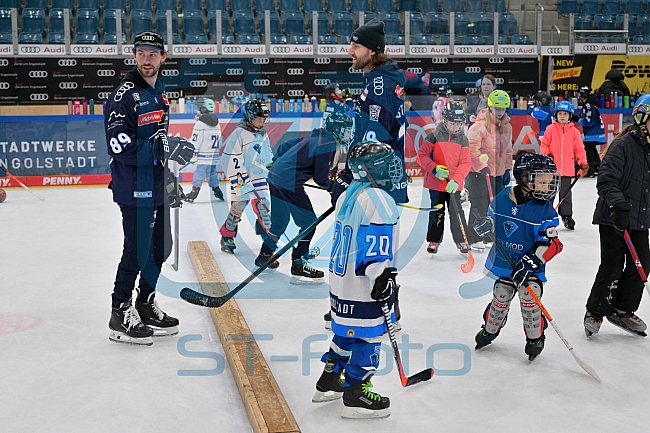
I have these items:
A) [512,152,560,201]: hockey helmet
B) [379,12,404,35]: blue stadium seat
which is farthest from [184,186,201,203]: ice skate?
[379,12,404,35]: blue stadium seat

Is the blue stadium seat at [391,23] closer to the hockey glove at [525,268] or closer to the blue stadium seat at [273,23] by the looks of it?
the blue stadium seat at [273,23]

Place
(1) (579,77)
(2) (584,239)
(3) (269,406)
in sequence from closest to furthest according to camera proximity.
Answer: (3) (269,406) < (2) (584,239) < (1) (579,77)

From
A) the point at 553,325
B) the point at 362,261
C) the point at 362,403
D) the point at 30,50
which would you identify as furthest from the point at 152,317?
the point at 30,50

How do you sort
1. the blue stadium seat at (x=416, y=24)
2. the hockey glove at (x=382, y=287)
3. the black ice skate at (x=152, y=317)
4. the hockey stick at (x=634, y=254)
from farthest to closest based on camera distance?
the blue stadium seat at (x=416, y=24)
the black ice skate at (x=152, y=317)
the hockey stick at (x=634, y=254)
the hockey glove at (x=382, y=287)

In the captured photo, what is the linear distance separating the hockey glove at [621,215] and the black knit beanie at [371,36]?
156 centimetres

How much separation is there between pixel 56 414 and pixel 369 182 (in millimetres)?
1670

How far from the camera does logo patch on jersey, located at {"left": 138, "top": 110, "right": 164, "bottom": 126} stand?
3.97 m

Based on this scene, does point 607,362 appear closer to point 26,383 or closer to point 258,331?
point 258,331

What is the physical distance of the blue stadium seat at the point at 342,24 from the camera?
52.4 feet

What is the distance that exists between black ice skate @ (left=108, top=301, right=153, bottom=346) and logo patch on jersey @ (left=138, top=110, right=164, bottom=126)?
103cm

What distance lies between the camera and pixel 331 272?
123 inches

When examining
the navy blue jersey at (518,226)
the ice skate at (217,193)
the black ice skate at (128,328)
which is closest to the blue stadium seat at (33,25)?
the ice skate at (217,193)

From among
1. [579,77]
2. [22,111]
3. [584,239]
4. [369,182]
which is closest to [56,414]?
[369,182]

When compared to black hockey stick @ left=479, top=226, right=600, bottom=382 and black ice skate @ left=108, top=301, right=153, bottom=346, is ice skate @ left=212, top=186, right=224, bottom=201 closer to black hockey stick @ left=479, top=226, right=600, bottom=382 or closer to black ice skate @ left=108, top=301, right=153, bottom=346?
black ice skate @ left=108, top=301, right=153, bottom=346
